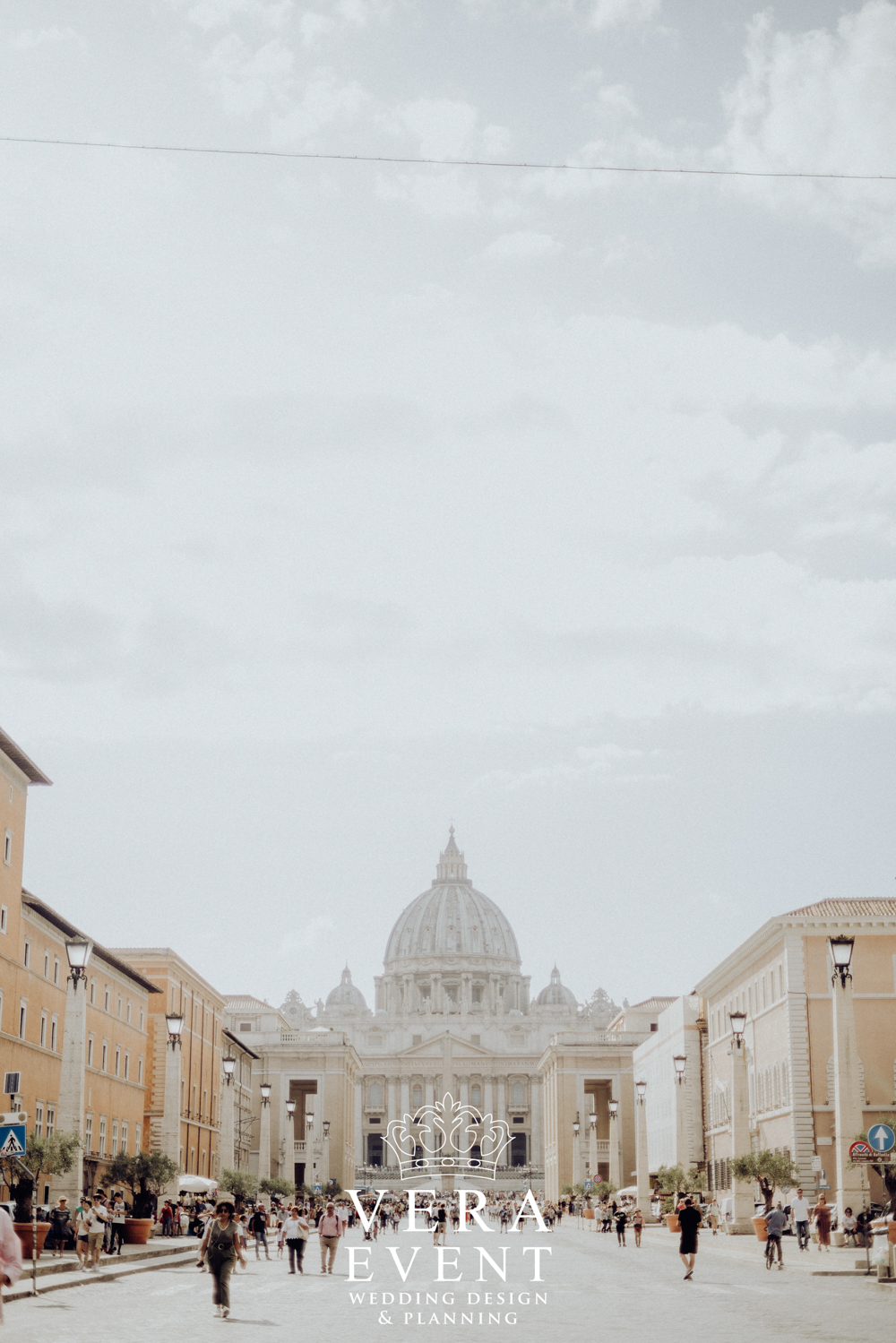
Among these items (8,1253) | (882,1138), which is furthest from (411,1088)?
(8,1253)

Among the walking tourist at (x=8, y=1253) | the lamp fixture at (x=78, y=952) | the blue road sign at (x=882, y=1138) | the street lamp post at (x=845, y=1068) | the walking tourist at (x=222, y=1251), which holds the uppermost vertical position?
the lamp fixture at (x=78, y=952)

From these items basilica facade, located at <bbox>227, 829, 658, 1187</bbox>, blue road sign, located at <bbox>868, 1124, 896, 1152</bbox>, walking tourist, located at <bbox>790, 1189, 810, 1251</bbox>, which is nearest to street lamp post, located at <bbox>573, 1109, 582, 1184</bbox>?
basilica facade, located at <bbox>227, 829, 658, 1187</bbox>

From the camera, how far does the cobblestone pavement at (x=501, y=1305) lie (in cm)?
1789

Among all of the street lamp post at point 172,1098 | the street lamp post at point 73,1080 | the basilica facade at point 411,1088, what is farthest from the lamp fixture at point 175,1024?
the basilica facade at point 411,1088

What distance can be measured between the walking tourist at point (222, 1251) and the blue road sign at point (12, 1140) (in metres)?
3.87

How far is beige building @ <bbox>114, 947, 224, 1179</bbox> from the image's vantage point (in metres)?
70.6

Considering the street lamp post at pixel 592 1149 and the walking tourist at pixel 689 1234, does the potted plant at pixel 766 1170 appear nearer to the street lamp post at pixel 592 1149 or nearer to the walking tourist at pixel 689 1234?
→ the walking tourist at pixel 689 1234

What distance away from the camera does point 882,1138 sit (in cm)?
2539

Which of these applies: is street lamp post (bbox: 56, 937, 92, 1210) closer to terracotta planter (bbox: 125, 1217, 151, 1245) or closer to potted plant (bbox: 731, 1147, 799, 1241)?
terracotta planter (bbox: 125, 1217, 151, 1245)

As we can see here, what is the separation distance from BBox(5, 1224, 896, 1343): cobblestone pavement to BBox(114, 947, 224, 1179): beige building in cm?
3519

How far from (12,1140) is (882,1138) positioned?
13380mm

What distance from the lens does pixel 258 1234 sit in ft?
141

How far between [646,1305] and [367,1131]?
167560mm

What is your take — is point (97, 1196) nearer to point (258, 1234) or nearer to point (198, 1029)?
point (258, 1234)
